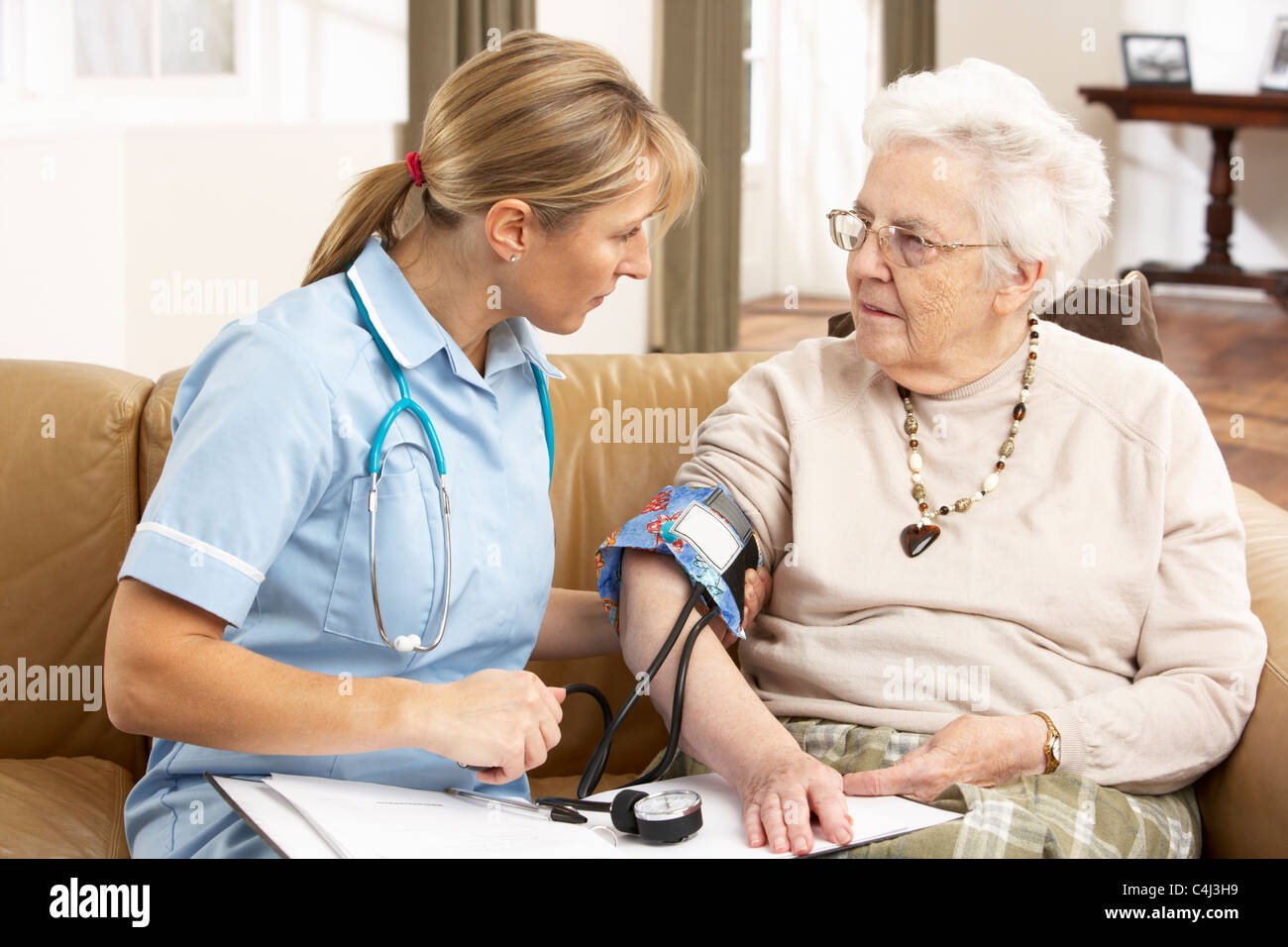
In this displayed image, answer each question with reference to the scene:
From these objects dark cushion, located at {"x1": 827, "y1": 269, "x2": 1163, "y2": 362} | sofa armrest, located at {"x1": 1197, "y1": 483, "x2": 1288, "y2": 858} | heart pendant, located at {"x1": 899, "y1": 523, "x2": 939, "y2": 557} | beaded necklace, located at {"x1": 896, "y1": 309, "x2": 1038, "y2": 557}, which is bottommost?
sofa armrest, located at {"x1": 1197, "y1": 483, "x2": 1288, "y2": 858}

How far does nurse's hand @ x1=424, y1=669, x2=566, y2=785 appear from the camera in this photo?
3.80 ft

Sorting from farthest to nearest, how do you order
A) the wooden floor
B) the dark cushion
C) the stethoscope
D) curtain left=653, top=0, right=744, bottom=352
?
curtain left=653, top=0, right=744, bottom=352 → the wooden floor → the dark cushion → the stethoscope

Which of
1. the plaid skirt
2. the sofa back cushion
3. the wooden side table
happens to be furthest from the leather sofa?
the wooden side table

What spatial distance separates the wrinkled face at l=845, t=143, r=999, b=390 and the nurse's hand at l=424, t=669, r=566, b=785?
0.61 metres

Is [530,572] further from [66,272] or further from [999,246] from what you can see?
[66,272]

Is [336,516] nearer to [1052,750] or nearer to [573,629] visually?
[573,629]

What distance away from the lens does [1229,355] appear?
→ 20.3 feet

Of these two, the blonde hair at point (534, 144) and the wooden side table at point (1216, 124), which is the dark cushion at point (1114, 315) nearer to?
the blonde hair at point (534, 144)

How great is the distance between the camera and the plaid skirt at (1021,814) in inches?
48.4

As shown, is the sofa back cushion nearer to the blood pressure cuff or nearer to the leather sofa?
the leather sofa

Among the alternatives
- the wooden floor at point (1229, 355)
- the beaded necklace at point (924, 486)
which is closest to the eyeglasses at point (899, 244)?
the beaded necklace at point (924, 486)

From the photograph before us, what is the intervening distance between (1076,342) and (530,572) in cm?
75

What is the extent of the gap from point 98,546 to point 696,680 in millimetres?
867
